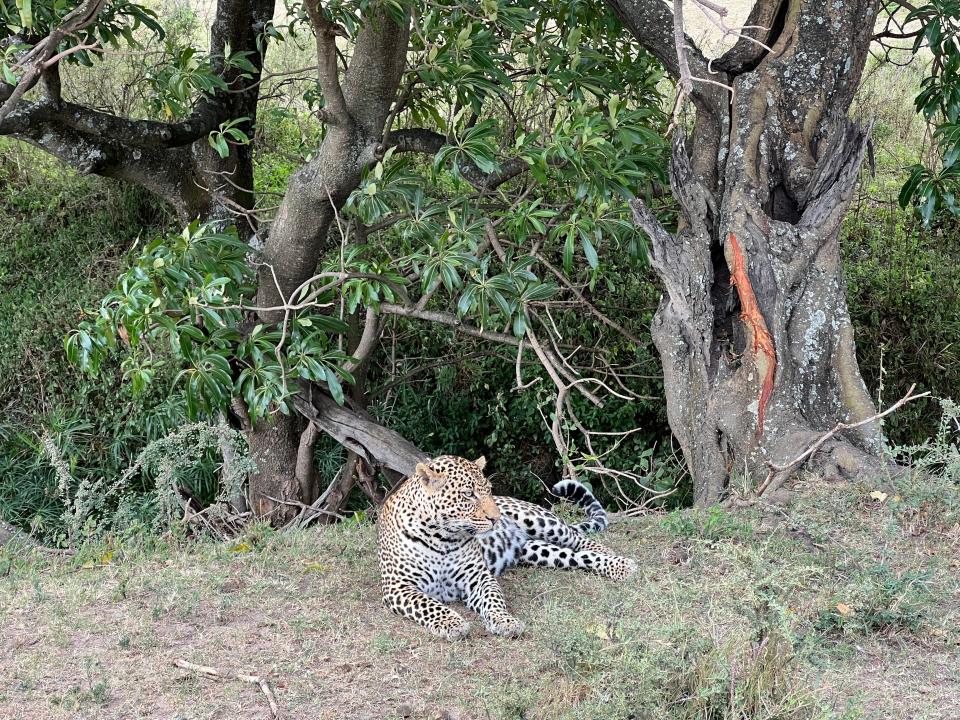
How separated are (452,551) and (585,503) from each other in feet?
4.32

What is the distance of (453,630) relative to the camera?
162 inches

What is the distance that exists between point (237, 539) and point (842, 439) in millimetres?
3237

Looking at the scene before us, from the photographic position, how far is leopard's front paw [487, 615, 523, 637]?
4117 mm

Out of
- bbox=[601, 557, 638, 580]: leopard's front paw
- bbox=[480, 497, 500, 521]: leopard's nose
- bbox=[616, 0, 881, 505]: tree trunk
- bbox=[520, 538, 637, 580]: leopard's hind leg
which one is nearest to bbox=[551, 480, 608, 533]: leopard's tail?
bbox=[520, 538, 637, 580]: leopard's hind leg

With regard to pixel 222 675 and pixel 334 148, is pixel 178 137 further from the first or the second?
pixel 222 675

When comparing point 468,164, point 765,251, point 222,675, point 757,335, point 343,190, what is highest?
point 468,164

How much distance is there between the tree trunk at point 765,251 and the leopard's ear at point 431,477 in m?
1.86

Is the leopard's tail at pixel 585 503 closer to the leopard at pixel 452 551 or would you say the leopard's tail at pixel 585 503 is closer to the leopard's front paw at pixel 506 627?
the leopard at pixel 452 551

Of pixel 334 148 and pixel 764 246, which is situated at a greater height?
pixel 334 148

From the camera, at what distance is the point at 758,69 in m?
5.89

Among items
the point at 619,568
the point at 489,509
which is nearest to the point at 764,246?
the point at 619,568

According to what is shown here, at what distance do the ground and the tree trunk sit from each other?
0.59 m

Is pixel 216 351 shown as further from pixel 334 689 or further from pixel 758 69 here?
pixel 758 69

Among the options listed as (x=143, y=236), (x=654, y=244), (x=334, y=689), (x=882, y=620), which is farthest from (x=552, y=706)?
(x=143, y=236)
